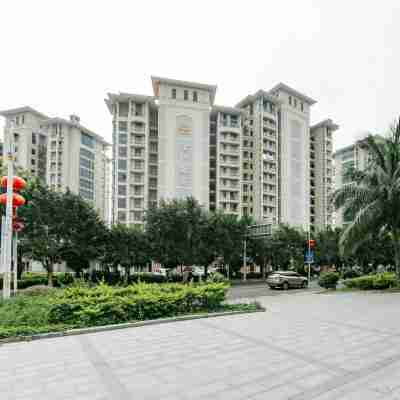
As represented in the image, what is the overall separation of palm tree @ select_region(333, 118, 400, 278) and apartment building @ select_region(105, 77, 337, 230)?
3631 centimetres

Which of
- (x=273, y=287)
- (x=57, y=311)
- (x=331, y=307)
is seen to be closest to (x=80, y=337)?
(x=57, y=311)

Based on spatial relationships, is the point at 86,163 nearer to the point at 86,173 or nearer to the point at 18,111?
the point at 86,173

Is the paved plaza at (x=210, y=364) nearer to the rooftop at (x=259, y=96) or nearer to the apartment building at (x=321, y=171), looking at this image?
the rooftop at (x=259, y=96)

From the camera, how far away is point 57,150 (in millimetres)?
74375

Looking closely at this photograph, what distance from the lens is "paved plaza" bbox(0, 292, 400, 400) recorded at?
4.80 m

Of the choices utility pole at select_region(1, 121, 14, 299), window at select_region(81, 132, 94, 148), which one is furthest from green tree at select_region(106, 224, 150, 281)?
window at select_region(81, 132, 94, 148)

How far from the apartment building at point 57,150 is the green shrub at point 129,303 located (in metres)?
67.2

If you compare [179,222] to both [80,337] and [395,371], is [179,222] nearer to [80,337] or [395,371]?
[80,337]

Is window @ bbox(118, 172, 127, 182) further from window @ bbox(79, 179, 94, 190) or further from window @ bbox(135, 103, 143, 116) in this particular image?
window @ bbox(79, 179, 94, 190)

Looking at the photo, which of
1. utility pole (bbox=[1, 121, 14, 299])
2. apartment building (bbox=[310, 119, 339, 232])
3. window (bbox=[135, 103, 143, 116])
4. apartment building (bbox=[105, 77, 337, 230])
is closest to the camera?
utility pole (bbox=[1, 121, 14, 299])

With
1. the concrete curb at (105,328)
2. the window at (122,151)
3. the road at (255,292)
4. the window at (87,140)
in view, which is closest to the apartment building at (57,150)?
the window at (87,140)

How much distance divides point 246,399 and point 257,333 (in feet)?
13.1

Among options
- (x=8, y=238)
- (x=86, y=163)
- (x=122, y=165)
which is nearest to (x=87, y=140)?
(x=86, y=163)

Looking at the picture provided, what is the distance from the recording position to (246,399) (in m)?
4.56
